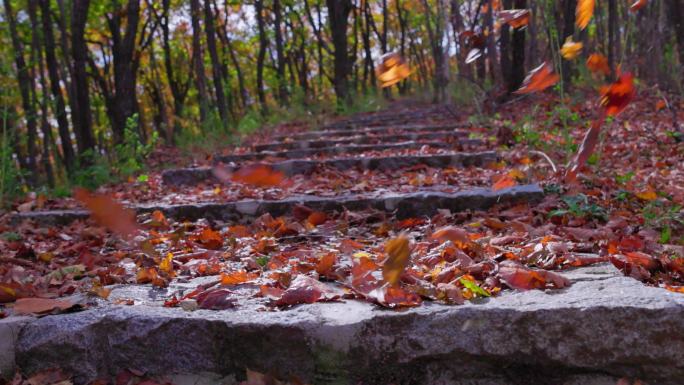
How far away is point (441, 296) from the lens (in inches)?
59.9

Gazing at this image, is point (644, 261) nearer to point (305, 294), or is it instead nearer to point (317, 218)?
point (305, 294)

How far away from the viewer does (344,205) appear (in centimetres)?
313

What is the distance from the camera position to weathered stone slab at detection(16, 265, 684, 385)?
4.34ft

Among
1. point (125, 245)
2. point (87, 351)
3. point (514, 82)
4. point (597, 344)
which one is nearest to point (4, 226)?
point (125, 245)

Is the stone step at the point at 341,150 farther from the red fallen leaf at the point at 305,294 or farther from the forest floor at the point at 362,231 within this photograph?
the red fallen leaf at the point at 305,294

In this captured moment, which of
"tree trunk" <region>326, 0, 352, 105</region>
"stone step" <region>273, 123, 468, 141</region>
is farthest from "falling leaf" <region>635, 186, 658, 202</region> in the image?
"tree trunk" <region>326, 0, 352, 105</region>

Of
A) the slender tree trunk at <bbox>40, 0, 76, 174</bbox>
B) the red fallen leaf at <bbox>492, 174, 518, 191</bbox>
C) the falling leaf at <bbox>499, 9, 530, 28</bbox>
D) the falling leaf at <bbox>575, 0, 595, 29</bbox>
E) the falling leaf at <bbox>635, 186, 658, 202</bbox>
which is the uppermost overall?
the slender tree trunk at <bbox>40, 0, 76, 174</bbox>

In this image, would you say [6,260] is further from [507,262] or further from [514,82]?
[514,82]

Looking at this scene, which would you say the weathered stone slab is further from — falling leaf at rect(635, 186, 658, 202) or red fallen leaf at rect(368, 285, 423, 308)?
falling leaf at rect(635, 186, 658, 202)

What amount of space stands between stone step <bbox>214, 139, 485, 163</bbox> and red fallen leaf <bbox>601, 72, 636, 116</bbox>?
4.22 m

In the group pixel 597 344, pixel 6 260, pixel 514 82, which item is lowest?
pixel 597 344

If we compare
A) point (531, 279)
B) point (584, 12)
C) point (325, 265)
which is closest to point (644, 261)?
point (531, 279)

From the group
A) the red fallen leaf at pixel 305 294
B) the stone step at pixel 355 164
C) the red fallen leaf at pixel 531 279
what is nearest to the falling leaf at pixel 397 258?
the red fallen leaf at pixel 305 294

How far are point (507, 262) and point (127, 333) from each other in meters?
1.12
